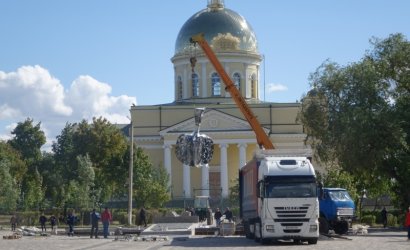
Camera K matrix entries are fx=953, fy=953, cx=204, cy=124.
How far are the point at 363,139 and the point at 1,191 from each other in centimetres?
3488

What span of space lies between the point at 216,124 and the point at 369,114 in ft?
154

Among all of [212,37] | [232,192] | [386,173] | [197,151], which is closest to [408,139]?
[386,173]

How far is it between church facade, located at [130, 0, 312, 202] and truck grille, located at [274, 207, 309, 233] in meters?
61.6

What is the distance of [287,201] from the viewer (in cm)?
3353

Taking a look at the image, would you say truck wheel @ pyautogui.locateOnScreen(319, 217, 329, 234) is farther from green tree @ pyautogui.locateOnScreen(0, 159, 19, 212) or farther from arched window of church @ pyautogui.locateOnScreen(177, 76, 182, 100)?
arched window of church @ pyautogui.locateOnScreen(177, 76, 182, 100)

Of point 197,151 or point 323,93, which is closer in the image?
point 197,151

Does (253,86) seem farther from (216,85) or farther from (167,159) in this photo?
(167,159)

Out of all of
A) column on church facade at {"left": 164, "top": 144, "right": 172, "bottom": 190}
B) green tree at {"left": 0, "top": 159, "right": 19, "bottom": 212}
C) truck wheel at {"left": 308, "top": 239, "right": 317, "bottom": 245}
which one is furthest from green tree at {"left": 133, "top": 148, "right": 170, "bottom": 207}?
truck wheel at {"left": 308, "top": 239, "right": 317, "bottom": 245}

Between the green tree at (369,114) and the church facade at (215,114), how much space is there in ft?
131

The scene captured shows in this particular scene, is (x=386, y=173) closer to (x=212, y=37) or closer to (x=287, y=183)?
(x=287, y=183)

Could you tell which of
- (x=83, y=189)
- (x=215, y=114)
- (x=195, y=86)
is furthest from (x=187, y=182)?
(x=83, y=189)

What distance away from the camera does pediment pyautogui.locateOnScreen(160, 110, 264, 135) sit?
96.2m

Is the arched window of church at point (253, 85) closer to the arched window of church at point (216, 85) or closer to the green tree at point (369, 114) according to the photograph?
the arched window of church at point (216, 85)

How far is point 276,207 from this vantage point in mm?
33531
